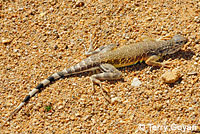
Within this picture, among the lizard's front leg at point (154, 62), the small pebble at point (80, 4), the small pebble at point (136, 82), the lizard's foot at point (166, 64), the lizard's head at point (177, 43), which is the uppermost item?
the small pebble at point (80, 4)

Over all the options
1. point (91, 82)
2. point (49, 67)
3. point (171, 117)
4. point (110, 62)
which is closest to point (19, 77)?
point (49, 67)

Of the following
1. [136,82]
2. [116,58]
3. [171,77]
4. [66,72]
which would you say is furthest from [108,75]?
[171,77]

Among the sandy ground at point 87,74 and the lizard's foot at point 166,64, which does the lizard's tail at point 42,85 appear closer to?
the sandy ground at point 87,74

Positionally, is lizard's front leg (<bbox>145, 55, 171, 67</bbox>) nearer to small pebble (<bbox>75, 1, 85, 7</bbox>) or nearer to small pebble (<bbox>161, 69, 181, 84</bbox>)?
small pebble (<bbox>161, 69, 181, 84</bbox>)

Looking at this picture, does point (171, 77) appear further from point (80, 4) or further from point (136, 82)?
point (80, 4)

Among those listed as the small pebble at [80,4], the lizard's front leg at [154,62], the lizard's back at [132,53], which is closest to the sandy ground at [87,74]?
the small pebble at [80,4]

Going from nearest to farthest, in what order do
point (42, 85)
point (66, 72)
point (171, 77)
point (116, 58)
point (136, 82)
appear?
1. point (171, 77)
2. point (136, 82)
3. point (42, 85)
4. point (66, 72)
5. point (116, 58)

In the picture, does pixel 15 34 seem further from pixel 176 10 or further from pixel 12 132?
pixel 176 10
